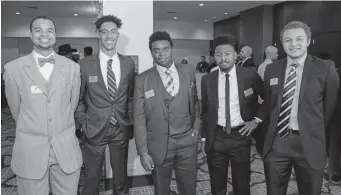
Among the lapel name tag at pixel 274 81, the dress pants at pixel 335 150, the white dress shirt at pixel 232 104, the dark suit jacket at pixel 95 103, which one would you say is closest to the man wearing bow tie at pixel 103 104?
the dark suit jacket at pixel 95 103

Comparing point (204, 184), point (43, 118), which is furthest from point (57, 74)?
point (204, 184)

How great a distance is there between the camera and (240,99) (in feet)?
8.01

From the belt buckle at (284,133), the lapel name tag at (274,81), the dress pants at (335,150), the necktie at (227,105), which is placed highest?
the lapel name tag at (274,81)

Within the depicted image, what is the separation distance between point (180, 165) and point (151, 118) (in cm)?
45

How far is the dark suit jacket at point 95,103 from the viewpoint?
2477 millimetres

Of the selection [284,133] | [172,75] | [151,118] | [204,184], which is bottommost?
[204,184]

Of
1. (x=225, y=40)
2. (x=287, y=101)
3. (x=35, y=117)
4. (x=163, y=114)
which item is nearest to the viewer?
(x=35, y=117)

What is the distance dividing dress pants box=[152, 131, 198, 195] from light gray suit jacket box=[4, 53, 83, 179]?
693 millimetres

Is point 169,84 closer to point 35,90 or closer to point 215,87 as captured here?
point 215,87

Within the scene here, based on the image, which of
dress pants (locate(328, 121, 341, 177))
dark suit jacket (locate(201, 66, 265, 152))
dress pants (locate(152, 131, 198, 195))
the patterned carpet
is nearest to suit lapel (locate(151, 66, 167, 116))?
dress pants (locate(152, 131, 198, 195))

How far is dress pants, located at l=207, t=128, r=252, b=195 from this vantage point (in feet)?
7.98

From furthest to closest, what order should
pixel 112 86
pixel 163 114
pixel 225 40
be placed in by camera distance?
pixel 112 86, pixel 225 40, pixel 163 114

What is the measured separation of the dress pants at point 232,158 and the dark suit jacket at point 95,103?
0.87m

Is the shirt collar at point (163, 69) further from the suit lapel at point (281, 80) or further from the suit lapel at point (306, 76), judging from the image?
the suit lapel at point (306, 76)
